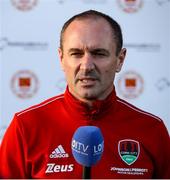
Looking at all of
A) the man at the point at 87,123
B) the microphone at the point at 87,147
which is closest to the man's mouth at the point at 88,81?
the man at the point at 87,123

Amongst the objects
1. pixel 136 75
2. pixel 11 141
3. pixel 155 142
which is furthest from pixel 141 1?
pixel 11 141

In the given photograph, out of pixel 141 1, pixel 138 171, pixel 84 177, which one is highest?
pixel 141 1

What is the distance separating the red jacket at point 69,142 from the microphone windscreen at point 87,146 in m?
0.34

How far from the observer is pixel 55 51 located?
232 cm

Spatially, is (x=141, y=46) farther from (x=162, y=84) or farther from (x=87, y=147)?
(x=87, y=147)

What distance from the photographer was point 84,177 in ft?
2.90

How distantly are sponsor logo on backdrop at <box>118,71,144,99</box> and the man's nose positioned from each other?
1141 millimetres

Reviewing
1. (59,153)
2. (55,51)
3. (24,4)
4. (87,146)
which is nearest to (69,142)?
(59,153)

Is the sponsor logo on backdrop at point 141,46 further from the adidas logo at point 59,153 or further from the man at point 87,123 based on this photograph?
the adidas logo at point 59,153

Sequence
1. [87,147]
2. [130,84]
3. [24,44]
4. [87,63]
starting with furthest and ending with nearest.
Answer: [130,84], [24,44], [87,63], [87,147]

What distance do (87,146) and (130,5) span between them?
5.14ft

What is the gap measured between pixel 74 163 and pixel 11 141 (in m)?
0.18

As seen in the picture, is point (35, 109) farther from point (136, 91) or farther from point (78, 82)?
point (136, 91)

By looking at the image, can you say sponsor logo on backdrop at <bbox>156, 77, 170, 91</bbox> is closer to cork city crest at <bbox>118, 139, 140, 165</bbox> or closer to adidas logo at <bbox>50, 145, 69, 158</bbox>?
cork city crest at <bbox>118, 139, 140, 165</bbox>
